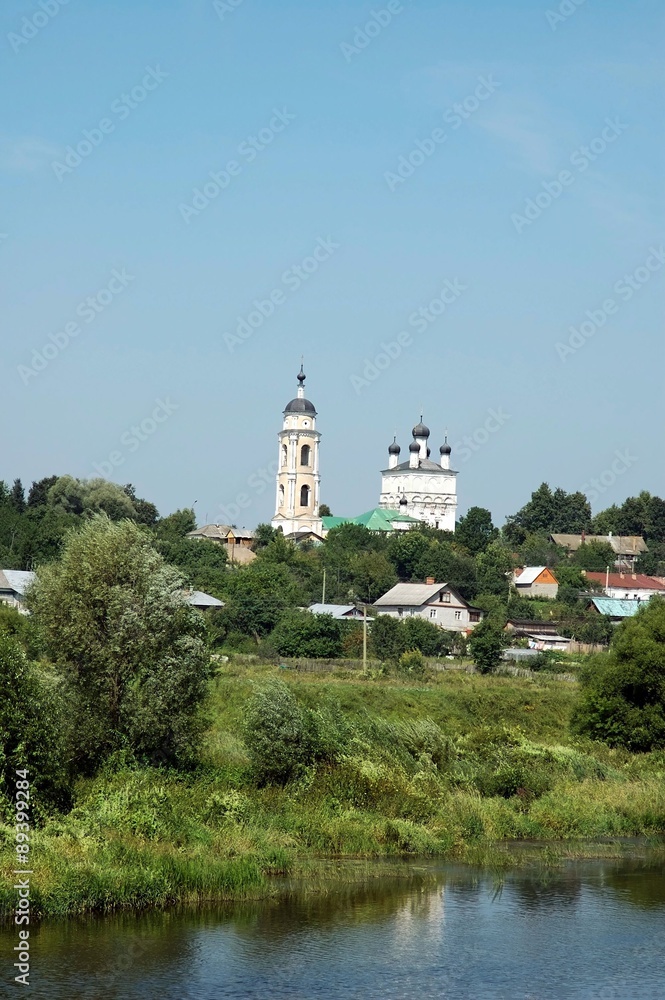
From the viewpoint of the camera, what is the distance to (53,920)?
16.4 meters

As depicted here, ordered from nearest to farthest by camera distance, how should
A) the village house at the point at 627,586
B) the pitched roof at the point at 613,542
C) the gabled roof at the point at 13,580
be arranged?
the gabled roof at the point at 13,580
the village house at the point at 627,586
the pitched roof at the point at 613,542

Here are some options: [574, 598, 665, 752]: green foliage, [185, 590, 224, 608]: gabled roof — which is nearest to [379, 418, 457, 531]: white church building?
[185, 590, 224, 608]: gabled roof

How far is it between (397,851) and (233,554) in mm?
74805

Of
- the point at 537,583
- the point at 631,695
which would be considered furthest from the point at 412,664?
the point at 537,583

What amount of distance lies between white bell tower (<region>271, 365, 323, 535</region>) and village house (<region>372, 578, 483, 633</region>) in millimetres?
50386

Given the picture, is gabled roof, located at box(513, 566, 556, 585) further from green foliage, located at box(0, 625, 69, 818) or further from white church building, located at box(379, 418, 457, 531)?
green foliage, located at box(0, 625, 69, 818)

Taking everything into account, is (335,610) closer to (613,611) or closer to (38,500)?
(613,611)

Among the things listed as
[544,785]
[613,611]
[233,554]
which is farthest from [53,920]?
[233,554]

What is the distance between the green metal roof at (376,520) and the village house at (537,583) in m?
24.2

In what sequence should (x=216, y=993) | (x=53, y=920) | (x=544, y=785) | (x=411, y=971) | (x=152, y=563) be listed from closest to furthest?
(x=216, y=993)
(x=411, y=971)
(x=53, y=920)
(x=152, y=563)
(x=544, y=785)

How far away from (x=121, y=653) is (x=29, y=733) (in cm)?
319

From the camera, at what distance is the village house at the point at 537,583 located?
8631 cm

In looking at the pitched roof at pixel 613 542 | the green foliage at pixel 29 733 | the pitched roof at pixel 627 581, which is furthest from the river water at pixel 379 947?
the pitched roof at pixel 613 542

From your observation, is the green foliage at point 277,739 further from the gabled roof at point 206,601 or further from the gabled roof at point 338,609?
the gabled roof at point 338,609
